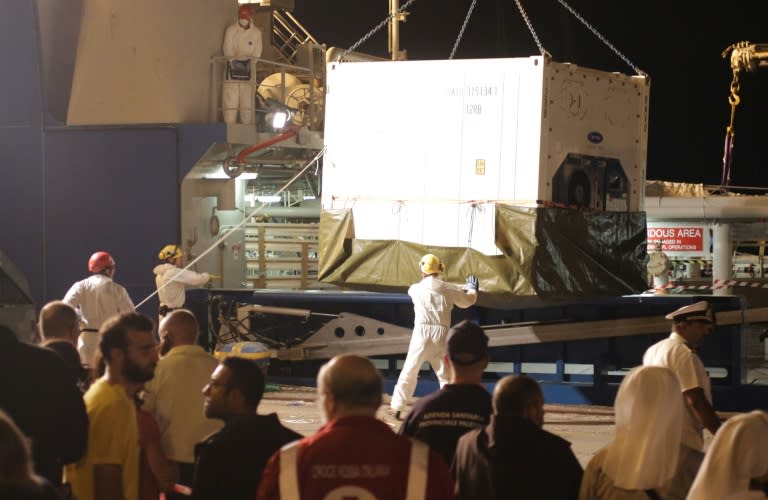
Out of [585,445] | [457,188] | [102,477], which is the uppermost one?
[457,188]

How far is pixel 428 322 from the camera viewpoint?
12164mm

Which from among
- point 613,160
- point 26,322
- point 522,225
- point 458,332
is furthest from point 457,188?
point 458,332

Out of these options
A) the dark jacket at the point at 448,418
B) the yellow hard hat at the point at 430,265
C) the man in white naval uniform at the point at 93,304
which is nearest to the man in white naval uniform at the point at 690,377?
the dark jacket at the point at 448,418

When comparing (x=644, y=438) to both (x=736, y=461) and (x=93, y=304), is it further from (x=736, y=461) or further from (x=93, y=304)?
(x=93, y=304)

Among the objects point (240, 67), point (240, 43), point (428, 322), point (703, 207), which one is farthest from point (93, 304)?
point (703, 207)

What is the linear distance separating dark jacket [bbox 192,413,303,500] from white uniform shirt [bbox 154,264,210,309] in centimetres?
889

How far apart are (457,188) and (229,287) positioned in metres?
4.35

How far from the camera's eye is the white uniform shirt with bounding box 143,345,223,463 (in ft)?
19.2

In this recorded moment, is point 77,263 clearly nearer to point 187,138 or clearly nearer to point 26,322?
point 26,322

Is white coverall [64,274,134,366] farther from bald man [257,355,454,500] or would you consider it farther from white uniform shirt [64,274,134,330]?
bald man [257,355,454,500]

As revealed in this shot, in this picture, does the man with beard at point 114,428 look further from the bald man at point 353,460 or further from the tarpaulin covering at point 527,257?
the tarpaulin covering at point 527,257

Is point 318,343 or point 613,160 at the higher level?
point 613,160

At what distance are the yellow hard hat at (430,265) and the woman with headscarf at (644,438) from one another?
755 centimetres

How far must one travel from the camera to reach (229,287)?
15914 mm
